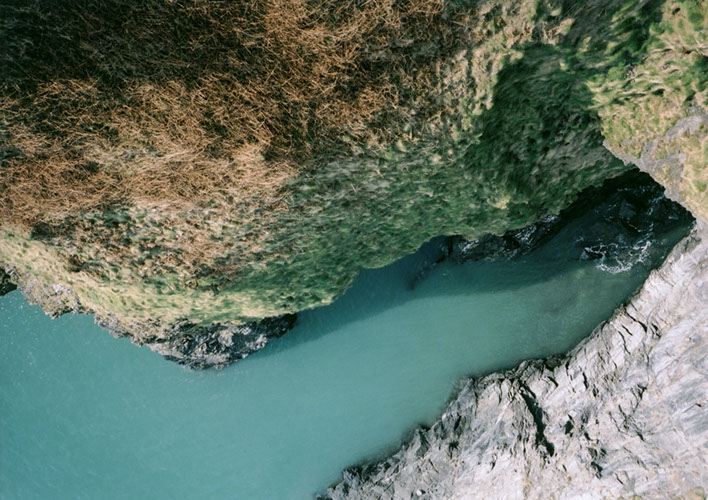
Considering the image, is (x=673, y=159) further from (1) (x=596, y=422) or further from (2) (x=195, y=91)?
(2) (x=195, y=91)

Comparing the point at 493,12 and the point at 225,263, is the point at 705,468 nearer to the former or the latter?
the point at 493,12

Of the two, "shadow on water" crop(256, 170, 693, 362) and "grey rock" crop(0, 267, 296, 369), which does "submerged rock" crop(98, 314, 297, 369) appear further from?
"shadow on water" crop(256, 170, 693, 362)

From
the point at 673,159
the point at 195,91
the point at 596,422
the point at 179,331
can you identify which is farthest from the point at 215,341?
the point at 673,159

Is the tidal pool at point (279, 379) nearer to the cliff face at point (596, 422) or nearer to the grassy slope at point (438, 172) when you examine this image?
the cliff face at point (596, 422)

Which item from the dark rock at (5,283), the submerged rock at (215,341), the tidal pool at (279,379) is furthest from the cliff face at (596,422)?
the dark rock at (5,283)

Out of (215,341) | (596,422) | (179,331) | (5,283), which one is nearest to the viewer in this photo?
(5,283)

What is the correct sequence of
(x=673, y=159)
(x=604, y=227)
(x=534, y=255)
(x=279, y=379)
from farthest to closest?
(x=279, y=379) → (x=534, y=255) → (x=604, y=227) → (x=673, y=159)
